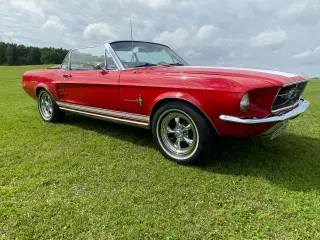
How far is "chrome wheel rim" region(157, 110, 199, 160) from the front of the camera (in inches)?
129

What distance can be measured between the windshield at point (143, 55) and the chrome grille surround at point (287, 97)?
192 cm

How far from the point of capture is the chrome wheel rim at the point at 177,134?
10.7 feet

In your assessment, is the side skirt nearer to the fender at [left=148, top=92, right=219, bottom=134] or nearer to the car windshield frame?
the fender at [left=148, top=92, right=219, bottom=134]

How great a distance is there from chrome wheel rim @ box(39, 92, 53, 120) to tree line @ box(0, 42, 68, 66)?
57.3m

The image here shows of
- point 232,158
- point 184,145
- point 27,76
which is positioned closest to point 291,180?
point 232,158

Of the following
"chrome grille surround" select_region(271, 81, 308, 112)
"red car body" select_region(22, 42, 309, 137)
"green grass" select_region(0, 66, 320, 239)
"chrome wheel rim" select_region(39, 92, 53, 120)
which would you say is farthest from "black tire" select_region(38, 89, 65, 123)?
"chrome grille surround" select_region(271, 81, 308, 112)

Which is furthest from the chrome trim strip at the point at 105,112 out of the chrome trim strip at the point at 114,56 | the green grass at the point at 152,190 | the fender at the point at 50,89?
the chrome trim strip at the point at 114,56

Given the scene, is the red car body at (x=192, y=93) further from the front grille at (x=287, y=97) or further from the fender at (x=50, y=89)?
the fender at (x=50, y=89)

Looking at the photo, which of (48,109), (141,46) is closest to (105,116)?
(141,46)

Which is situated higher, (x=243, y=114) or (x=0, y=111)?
(x=243, y=114)

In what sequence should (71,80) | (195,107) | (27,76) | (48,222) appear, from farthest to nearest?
(27,76)
(71,80)
(195,107)
(48,222)

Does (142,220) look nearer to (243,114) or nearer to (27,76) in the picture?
(243,114)

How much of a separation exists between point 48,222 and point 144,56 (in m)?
2.85

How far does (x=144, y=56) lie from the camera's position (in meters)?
4.36
